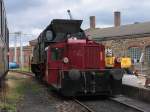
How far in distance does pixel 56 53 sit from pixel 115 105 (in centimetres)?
414

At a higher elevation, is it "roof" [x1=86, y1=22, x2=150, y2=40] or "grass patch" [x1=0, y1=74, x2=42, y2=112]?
"roof" [x1=86, y1=22, x2=150, y2=40]

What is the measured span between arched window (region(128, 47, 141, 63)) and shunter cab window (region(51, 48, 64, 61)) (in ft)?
131

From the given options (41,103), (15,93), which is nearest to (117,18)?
(15,93)

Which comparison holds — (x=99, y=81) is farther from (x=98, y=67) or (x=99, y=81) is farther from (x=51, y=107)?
(x=51, y=107)

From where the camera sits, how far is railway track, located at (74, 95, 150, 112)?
14875mm

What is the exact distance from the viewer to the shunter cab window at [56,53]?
744 inches

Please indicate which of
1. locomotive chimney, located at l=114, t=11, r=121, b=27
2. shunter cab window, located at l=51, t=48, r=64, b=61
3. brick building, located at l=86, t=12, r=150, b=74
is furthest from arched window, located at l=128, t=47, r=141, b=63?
shunter cab window, located at l=51, t=48, r=64, b=61

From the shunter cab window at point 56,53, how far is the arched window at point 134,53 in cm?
3983

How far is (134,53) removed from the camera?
197 ft

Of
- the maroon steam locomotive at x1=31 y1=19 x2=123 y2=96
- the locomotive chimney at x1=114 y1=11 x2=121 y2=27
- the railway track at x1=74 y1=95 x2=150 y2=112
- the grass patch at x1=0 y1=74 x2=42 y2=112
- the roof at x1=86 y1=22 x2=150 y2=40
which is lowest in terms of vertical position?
the railway track at x1=74 y1=95 x2=150 y2=112

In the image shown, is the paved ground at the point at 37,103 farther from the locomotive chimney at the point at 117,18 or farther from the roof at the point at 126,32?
→ the locomotive chimney at the point at 117,18

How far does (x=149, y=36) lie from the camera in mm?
55875

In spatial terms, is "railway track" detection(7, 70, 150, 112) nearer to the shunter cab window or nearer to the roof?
the shunter cab window

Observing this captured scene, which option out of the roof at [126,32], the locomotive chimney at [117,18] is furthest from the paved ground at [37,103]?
the locomotive chimney at [117,18]
